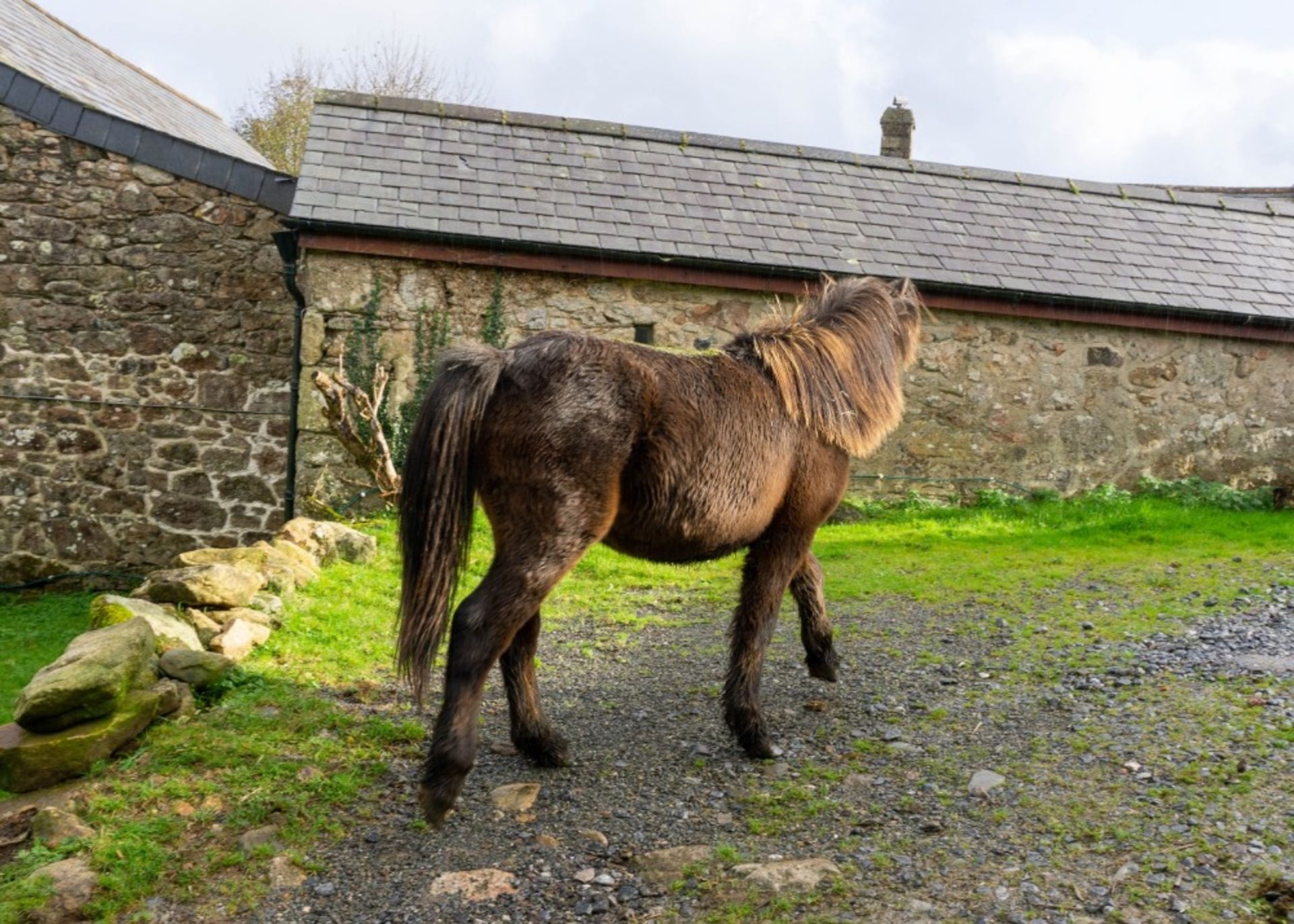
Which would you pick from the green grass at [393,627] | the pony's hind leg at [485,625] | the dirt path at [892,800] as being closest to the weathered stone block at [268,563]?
the green grass at [393,627]

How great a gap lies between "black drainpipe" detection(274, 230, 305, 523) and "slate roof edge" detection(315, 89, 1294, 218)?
2.30m

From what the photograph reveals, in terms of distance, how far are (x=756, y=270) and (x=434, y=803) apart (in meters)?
7.91

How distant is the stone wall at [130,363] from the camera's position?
1102 cm

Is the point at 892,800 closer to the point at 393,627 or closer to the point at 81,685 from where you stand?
the point at 393,627

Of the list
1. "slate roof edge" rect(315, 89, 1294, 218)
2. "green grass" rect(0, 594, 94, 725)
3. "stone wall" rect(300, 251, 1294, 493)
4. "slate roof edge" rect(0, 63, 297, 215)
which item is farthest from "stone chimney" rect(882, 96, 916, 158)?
"green grass" rect(0, 594, 94, 725)

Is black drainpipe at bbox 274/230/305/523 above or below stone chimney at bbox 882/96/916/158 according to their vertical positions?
below

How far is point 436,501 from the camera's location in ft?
13.0

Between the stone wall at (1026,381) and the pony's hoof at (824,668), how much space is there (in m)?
5.63

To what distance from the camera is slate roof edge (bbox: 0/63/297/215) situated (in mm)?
10812

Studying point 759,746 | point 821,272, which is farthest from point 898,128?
point 759,746

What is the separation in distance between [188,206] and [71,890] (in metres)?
9.27

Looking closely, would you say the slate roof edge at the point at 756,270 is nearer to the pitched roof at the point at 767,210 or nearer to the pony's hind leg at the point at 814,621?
the pitched roof at the point at 767,210

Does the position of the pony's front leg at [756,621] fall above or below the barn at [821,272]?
below

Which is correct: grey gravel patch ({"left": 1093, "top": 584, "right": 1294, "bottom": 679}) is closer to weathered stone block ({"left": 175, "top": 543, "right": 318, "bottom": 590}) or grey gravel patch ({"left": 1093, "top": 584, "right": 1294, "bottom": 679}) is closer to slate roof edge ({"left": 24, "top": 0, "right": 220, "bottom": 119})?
weathered stone block ({"left": 175, "top": 543, "right": 318, "bottom": 590})
